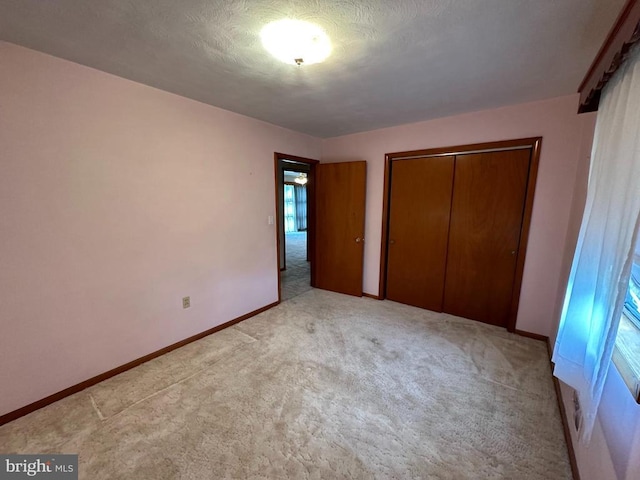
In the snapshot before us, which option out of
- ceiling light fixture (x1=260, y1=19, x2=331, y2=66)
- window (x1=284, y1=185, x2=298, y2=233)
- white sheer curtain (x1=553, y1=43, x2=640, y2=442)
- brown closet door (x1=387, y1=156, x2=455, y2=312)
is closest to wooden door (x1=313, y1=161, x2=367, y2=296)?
brown closet door (x1=387, y1=156, x2=455, y2=312)

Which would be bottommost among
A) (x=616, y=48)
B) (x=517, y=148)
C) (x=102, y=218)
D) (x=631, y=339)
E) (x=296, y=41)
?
(x=631, y=339)

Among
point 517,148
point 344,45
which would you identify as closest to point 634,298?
point 344,45

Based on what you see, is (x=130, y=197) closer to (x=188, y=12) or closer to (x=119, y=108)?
(x=119, y=108)

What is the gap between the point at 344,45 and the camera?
148cm

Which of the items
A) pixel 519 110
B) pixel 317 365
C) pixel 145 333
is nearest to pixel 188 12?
pixel 145 333

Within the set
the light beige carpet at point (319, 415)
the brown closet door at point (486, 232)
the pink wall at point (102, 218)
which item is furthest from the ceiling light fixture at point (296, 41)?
the light beige carpet at point (319, 415)

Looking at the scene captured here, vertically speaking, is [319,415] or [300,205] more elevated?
[300,205]

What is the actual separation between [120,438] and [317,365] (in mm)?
1319

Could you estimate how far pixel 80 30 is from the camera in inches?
53.3

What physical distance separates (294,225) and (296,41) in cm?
947

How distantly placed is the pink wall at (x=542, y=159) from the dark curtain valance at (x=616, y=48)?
921mm

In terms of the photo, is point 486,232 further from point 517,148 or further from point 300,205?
point 300,205

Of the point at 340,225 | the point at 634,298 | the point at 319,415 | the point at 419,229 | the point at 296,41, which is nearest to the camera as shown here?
the point at 634,298

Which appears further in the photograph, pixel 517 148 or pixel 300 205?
pixel 300 205
